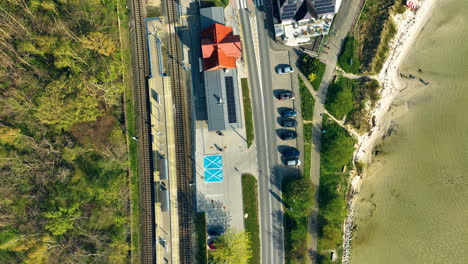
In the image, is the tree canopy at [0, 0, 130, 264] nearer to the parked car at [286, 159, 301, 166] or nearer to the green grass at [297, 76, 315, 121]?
the parked car at [286, 159, 301, 166]

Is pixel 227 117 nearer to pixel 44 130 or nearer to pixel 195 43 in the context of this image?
pixel 195 43

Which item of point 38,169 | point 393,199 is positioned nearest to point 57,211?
point 38,169

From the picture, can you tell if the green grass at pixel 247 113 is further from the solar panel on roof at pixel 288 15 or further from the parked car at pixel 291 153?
the solar panel on roof at pixel 288 15

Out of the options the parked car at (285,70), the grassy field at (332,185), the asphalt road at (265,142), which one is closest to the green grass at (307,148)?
the grassy field at (332,185)

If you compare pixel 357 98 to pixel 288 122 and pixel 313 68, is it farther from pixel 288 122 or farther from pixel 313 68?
pixel 288 122

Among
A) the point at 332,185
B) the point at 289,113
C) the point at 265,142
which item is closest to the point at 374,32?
the point at 289,113
